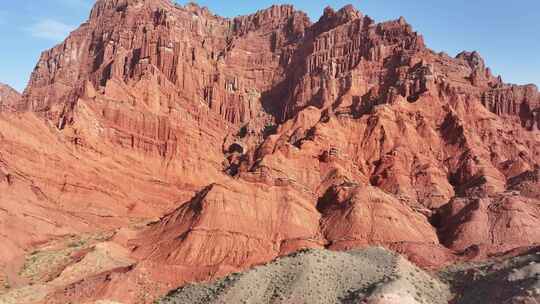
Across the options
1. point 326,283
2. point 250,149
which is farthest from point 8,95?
point 326,283

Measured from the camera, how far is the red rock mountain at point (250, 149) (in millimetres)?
78250

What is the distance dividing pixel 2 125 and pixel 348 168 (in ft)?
158

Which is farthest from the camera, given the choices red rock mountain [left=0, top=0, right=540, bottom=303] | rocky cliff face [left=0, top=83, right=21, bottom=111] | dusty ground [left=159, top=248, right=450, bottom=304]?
rocky cliff face [left=0, top=83, right=21, bottom=111]

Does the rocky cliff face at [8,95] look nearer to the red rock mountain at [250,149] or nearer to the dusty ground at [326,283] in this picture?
the red rock mountain at [250,149]

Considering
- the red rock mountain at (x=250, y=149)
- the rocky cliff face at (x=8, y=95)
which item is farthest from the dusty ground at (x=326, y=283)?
the rocky cliff face at (x=8, y=95)

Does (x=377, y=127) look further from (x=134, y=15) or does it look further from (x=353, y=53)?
(x=134, y=15)

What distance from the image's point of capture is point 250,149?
13638 centimetres

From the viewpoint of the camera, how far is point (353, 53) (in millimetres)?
157375

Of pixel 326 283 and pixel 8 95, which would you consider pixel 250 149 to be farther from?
pixel 326 283

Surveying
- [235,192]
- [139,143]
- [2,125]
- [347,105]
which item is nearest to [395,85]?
[347,105]

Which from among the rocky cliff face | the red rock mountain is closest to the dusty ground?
the red rock mountain

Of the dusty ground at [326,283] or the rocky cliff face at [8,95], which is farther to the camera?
the rocky cliff face at [8,95]

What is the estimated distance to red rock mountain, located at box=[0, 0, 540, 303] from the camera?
3081 inches

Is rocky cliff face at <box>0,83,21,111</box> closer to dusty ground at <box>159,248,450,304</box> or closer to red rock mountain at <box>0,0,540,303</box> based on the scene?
red rock mountain at <box>0,0,540,303</box>
